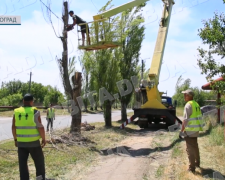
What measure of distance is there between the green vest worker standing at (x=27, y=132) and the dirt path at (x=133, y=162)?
154cm

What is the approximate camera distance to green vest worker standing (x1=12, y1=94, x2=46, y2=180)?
558 centimetres

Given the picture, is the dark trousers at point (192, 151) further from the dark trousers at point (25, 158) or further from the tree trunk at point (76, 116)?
the tree trunk at point (76, 116)

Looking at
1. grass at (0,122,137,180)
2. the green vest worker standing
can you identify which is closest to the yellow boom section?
grass at (0,122,137,180)

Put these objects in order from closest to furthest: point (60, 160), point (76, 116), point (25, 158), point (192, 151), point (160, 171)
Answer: point (25, 158) < point (192, 151) < point (160, 171) < point (60, 160) < point (76, 116)

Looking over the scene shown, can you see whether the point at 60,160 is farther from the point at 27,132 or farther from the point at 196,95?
the point at 196,95

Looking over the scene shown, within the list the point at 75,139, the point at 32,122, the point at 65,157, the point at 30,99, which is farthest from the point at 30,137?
the point at 75,139

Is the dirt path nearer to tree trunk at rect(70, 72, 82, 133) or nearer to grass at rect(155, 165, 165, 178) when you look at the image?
grass at rect(155, 165, 165, 178)

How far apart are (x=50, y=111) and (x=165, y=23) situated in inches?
334

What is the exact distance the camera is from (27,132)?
5.60 meters

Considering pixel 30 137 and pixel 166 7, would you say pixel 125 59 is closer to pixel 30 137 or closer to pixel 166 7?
pixel 166 7

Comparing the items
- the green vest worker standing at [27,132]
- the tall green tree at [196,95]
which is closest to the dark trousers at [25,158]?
the green vest worker standing at [27,132]

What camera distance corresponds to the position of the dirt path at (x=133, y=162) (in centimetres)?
681

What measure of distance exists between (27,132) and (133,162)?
12.1 ft

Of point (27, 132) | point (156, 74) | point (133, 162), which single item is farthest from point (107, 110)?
point (27, 132)
